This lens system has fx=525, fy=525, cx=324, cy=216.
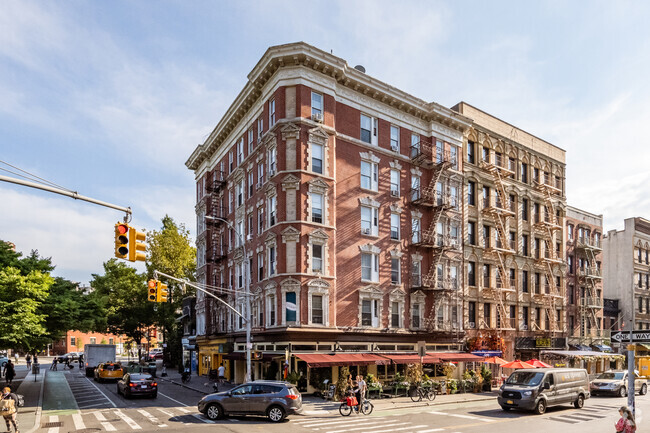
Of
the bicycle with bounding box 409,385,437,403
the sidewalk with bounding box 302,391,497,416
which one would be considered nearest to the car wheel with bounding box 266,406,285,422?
the sidewalk with bounding box 302,391,497,416

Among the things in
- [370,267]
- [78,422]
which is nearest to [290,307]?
[370,267]

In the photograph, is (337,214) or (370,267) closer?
(337,214)

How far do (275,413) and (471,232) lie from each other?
89.5ft

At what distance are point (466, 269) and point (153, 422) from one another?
93.8ft

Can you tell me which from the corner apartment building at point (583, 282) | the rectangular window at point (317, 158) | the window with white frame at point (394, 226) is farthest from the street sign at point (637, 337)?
the corner apartment building at point (583, 282)

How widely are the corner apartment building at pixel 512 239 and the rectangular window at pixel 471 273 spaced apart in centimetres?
9

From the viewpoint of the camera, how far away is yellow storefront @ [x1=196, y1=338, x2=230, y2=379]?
43716mm

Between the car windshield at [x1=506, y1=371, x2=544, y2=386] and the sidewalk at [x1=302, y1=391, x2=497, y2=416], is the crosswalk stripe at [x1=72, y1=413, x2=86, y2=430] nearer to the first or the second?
the sidewalk at [x1=302, y1=391, x2=497, y2=416]

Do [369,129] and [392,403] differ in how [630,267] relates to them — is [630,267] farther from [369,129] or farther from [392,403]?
[392,403]

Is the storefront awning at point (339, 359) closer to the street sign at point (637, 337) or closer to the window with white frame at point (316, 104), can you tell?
the window with white frame at point (316, 104)

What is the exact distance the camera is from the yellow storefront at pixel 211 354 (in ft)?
143

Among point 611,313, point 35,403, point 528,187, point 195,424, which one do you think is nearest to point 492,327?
point 528,187

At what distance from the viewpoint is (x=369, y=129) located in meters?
38.5

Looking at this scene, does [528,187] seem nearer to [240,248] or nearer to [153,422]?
[240,248]
